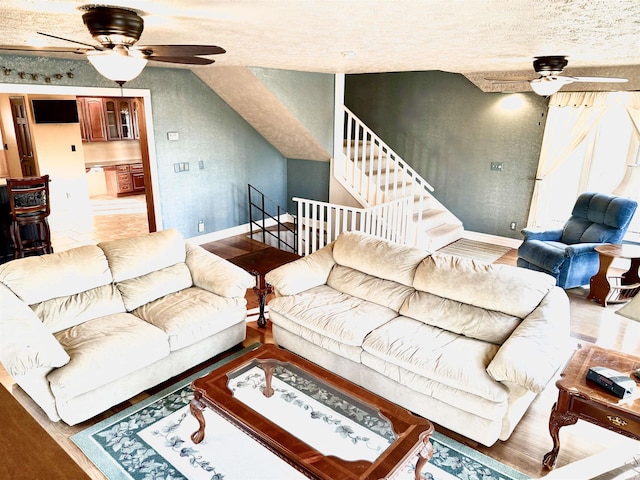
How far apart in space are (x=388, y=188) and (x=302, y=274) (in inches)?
140

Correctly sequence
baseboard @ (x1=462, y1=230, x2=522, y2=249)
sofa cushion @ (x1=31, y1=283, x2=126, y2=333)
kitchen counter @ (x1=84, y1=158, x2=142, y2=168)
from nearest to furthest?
sofa cushion @ (x1=31, y1=283, x2=126, y2=333) < baseboard @ (x1=462, y1=230, x2=522, y2=249) < kitchen counter @ (x1=84, y1=158, x2=142, y2=168)

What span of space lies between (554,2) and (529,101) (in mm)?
4735

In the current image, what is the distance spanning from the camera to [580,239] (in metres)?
5.16

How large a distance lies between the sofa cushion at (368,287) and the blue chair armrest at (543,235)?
8.69 ft

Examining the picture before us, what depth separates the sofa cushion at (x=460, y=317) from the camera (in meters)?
2.92

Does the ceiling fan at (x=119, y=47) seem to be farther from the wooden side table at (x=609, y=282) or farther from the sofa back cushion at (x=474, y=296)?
the wooden side table at (x=609, y=282)

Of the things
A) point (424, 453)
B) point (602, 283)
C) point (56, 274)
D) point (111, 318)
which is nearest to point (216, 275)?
point (111, 318)

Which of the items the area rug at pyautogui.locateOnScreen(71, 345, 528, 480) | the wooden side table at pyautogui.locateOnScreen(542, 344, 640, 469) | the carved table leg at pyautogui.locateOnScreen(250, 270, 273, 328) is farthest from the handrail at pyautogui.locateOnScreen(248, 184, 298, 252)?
the wooden side table at pyautogui.locateOnScreen(542, 344, 640, 469)

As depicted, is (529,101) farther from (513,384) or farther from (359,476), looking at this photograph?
(359,476)

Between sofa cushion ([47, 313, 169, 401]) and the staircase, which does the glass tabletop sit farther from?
the staircase

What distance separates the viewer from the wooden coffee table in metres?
2.04

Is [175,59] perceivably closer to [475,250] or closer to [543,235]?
[543,235]

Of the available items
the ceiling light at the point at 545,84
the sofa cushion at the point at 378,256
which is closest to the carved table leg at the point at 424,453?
the sofa cushion at the point at 378,256

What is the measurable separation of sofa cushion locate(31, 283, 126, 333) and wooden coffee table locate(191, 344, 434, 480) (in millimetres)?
1159
